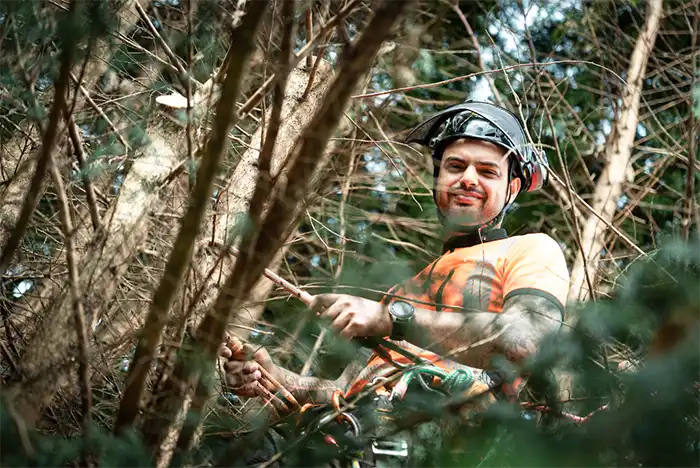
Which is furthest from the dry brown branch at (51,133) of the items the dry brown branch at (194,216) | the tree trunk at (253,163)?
the tree trunk at (253,163)

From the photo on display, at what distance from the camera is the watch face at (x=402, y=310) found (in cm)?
213

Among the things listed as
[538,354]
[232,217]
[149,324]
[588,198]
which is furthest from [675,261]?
[588,198]

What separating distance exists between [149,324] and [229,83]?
1.74 feet

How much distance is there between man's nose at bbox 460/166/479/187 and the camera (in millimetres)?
2920

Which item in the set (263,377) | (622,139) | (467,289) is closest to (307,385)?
(263,377)

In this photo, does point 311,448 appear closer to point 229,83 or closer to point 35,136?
point 229,83

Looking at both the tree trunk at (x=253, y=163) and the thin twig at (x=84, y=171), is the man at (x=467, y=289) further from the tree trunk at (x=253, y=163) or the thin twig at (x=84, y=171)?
the thin twig at (x=84, y=171)

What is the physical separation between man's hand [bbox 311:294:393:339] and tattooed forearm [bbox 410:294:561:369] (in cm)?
9

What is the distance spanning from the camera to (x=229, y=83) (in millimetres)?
1423

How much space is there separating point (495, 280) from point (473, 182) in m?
0.51

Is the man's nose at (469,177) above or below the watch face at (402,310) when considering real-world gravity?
above

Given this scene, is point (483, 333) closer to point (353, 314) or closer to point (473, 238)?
point (353, 314)

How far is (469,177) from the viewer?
292 centimetres

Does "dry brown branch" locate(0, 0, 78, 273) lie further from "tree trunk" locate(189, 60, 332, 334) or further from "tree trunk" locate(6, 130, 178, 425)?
"tree trunk" locate(189, 60, 332, 334)
